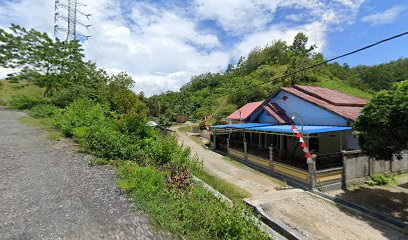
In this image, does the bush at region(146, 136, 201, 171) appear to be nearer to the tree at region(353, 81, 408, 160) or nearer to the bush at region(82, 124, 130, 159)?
the bush at region(82, 124, 130, 159)

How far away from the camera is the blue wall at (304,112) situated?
556 inches

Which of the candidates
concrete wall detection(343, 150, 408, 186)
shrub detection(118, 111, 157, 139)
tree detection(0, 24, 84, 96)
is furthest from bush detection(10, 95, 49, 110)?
concrete wall detection(343, 150, 408, 186)

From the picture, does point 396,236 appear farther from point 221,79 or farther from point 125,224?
point 221,79

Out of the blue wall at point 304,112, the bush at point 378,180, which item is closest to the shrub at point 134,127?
the blue wall at point 304,112

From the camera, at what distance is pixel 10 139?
10.1 metres

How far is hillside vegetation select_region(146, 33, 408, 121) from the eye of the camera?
3469 centimetres

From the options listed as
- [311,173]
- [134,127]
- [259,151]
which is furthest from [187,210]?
[259,151]

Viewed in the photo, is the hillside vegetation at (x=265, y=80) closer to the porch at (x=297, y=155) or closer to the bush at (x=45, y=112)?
the porch at (x=297, y=155)

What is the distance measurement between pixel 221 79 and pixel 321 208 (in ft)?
186

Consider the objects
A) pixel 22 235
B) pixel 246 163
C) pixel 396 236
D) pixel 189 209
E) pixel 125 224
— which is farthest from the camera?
pixel 246 163

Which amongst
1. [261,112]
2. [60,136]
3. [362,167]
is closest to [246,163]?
[261,112]

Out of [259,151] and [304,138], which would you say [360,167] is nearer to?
[304,138]

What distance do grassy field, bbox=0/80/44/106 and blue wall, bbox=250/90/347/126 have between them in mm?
24603

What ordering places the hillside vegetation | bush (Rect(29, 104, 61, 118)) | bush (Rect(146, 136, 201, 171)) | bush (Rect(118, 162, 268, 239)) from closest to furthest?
bush (Rect(118, 162, 268, 239)) → bush (Rect(146, 136, 201, 171)) → bush (Rect(29, 104, 61, 118)) → the hillside vegetation
